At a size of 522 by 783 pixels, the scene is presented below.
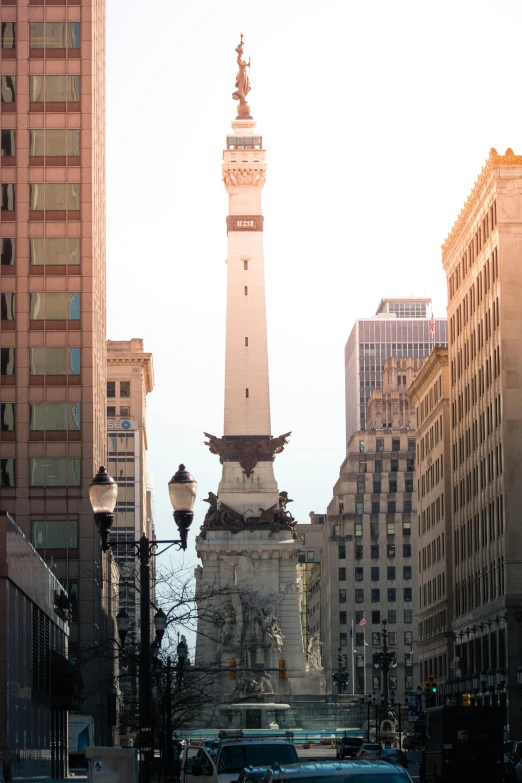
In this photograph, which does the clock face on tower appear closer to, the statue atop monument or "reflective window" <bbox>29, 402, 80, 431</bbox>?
the statue atop monument

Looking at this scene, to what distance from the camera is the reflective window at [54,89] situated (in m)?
81.2

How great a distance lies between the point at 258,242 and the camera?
131875 mm

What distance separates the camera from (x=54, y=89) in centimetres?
8138

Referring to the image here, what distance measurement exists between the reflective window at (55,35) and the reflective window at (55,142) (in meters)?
4.69

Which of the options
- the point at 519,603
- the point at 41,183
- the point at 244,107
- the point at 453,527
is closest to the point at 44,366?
the point at 41,183

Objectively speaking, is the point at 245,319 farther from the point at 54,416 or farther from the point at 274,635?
the point at 54,416

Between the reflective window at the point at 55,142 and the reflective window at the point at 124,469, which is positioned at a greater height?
the reflective window at the point at 55,142

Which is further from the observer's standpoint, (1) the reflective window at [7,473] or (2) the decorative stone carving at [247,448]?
(2) the decorative stone carving at [247,448]

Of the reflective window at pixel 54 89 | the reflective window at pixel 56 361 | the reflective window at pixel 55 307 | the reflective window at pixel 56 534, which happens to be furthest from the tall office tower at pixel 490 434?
the reflective window at pixel 54 89

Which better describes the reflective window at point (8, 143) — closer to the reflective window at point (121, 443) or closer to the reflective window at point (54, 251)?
the reflective window at point (54, 251)

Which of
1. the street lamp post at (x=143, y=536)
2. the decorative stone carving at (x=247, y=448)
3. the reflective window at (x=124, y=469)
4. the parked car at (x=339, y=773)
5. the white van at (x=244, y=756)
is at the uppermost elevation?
the reflective window at (x=124, y=469)

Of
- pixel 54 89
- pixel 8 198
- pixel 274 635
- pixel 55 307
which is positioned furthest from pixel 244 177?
pixel 55 307

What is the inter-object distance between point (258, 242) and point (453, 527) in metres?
32.2

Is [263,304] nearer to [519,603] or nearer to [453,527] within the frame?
[453,527]
